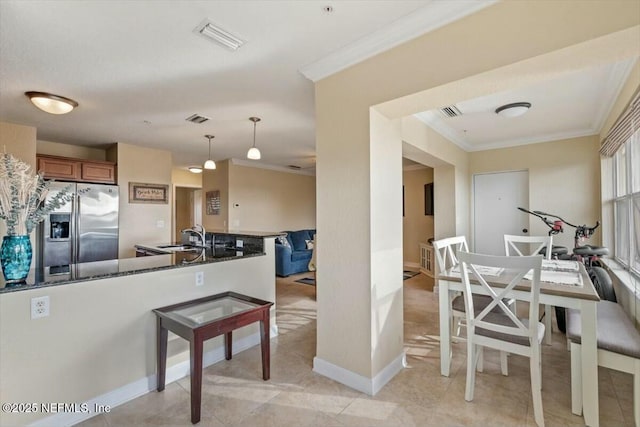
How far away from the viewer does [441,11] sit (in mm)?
1713

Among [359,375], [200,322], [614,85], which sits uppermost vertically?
[614,85]

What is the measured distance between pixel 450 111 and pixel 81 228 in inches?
203

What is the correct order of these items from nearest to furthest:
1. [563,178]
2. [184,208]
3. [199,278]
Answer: [199,278] → [563,178] → [184,208]

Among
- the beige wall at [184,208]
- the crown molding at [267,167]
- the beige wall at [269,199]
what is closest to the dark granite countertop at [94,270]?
the beige wall at [269,199]

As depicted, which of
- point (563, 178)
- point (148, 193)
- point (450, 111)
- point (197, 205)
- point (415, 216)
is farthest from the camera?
point (197, 205)

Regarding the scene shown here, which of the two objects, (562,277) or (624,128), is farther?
(624,128)

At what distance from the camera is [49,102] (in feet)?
9.37

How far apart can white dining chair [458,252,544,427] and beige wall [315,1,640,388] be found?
57 cm

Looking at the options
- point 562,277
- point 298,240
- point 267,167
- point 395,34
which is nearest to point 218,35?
point 395,34

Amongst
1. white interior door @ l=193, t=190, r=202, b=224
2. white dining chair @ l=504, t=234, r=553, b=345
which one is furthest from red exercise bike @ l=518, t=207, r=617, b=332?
white interior door @ l=193, t=190, r=202, b=224

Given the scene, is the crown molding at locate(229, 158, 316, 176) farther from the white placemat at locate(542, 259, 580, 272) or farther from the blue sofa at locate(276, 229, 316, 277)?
the white placemat at locate(542, 259, 580, 272)

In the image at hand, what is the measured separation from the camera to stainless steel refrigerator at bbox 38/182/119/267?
3.97 meters

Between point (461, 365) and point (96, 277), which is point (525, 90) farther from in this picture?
point (96, 277)

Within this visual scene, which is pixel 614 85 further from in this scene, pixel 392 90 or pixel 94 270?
pixel 94 270
